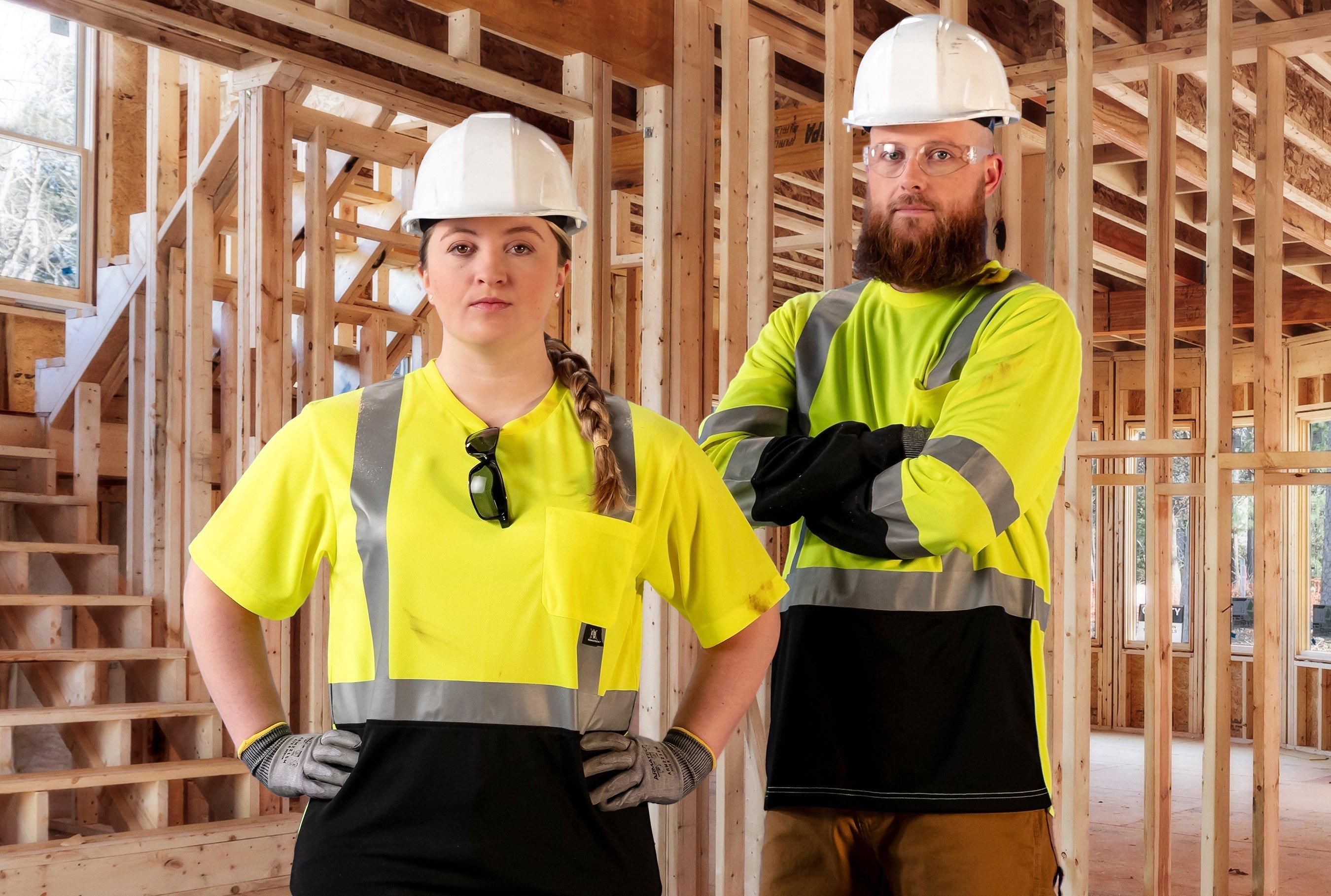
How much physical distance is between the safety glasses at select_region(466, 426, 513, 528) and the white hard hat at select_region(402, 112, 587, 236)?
0.93 ft

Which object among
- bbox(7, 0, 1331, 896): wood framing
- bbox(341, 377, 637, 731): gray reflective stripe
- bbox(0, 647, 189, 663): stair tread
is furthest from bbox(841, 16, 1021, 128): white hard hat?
bbox(0, 647, 189, 663): stair tread

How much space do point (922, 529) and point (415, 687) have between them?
0.71 m

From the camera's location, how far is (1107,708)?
476 inches

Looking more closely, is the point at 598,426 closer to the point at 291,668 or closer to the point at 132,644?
the point at 132,644

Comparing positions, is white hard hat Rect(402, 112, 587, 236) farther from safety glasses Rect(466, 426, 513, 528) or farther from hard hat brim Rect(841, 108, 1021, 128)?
hard hat brim Rect(841, 108, 1021, 128)

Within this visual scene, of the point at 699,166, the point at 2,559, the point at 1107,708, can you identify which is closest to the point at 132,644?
the point at 2,559

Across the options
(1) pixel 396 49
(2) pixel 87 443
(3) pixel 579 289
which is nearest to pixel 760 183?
(3) pixel 579 289

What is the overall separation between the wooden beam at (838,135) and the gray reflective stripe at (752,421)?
193 centimetres

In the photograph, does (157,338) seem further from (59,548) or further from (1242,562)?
(1242,562)

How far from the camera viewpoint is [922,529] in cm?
174

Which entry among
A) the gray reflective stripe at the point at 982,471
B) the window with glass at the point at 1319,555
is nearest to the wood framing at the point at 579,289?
the gray reflective stripe at the point at 982,471

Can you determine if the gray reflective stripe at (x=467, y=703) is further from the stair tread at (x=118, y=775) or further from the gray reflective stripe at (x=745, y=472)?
the stair tread at (x=118, y=775)

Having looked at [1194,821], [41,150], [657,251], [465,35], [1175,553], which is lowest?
[1194,821]

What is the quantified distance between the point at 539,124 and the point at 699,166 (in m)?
1.51
